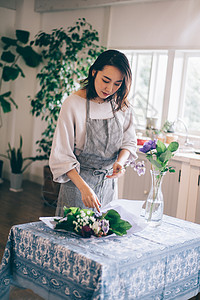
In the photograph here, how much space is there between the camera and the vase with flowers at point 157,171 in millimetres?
2012

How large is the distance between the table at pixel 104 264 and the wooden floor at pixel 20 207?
173 centimetres

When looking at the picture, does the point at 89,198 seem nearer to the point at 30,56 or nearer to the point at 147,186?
the point at 147,186

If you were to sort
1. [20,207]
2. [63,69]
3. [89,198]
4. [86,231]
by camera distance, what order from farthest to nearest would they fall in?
[63,69] → [20,207] → [89,198] → [86,231]

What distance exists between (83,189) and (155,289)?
22.1 inches

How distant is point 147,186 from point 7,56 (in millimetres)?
3163

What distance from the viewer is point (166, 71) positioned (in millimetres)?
4828

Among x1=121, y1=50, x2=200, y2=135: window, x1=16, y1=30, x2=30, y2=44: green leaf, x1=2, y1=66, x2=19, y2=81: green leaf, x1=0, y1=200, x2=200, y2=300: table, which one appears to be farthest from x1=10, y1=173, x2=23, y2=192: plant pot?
x1=0, y1=200, x2=200, y2=300: table

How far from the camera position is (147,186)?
4.23 meters

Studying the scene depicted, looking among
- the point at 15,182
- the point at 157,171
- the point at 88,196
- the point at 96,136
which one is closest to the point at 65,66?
the point at 15,182

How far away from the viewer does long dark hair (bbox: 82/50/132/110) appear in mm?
2055

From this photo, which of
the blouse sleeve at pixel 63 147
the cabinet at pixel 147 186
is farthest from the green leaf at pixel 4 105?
the blouse sleeve at pixel 63 147

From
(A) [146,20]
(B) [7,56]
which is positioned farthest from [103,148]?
(B) [7,56]

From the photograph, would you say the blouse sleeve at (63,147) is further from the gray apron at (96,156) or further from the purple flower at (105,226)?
the purple flower at (105,226)

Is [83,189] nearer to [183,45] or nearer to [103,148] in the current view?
[103,148]
